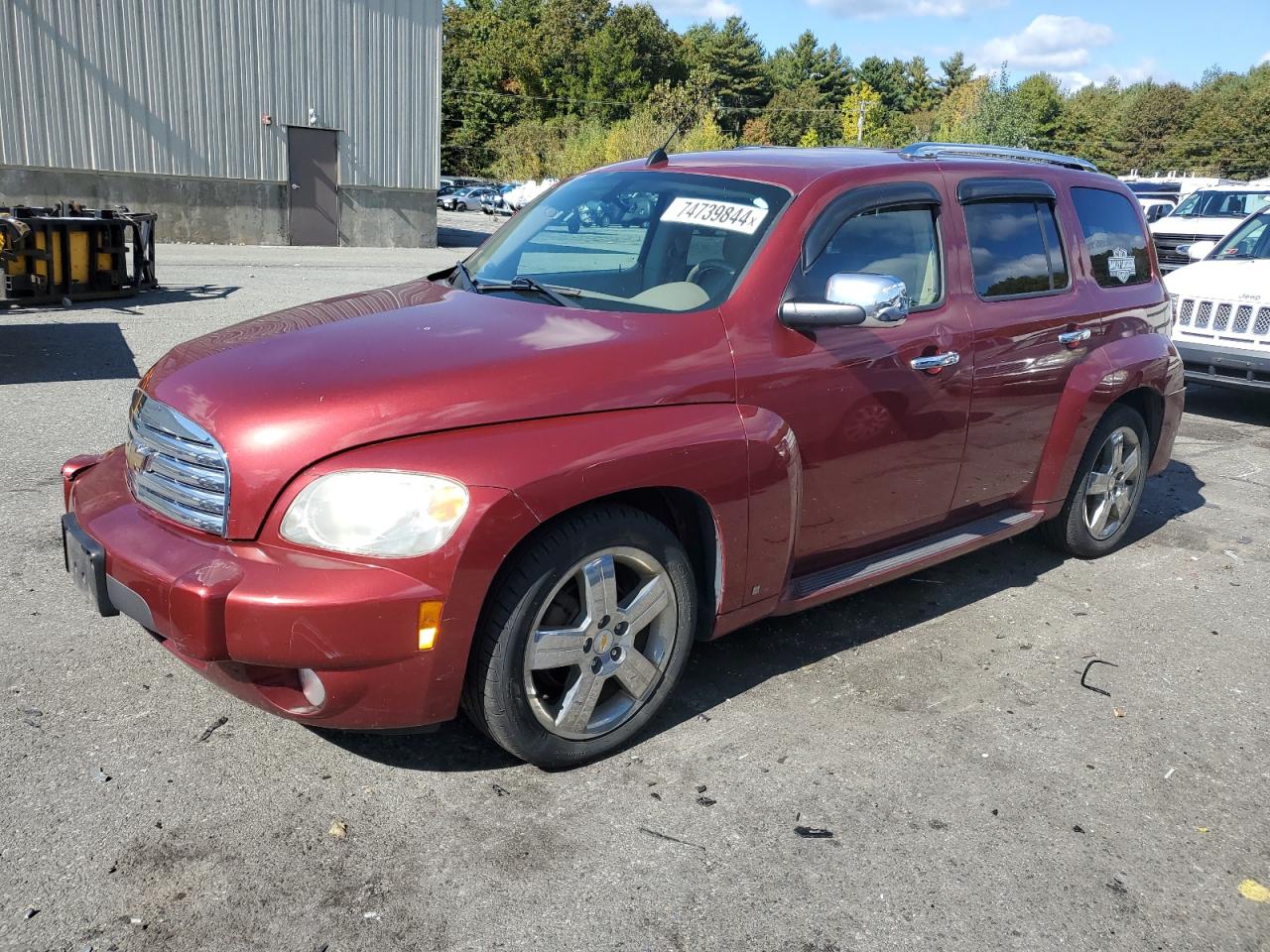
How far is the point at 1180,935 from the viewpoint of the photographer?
2.75m

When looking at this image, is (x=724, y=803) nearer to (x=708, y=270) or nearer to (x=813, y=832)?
(x=813, y=832)

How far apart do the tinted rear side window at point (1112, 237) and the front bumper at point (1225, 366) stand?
381cm

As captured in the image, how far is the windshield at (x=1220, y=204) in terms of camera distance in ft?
62.2

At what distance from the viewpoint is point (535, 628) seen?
3098 mm

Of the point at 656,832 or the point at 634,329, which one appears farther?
the point at 634,329

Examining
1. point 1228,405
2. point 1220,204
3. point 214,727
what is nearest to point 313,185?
point 1220,204

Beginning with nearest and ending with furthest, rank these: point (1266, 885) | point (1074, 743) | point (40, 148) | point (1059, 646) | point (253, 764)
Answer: point (1266, 885) → point (253, 764) → point (1074, 743) → point (1059, 646) → point (40, 148)

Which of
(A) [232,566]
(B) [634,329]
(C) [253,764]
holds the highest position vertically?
(B) [634,329]

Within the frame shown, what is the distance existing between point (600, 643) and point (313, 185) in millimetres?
24674

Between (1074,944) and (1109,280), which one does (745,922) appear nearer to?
(1074,944)

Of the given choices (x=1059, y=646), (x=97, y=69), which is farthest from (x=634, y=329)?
(x=97, y=69)

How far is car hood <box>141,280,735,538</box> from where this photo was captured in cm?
290

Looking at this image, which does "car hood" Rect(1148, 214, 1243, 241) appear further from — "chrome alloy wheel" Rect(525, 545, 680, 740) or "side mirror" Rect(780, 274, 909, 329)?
"chrome alloy wheel" Rect(525, 545, 680, 740)

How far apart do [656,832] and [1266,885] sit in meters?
1.67
